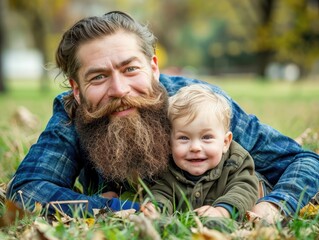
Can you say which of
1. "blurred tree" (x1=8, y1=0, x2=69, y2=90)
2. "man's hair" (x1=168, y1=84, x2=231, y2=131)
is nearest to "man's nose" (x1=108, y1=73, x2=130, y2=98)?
"man's hair" (x1=168, y1=84, x2=231, y2=131)

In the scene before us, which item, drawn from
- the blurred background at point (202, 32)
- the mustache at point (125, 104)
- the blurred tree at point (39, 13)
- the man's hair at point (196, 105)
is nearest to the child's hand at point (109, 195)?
the mustache at point (125, 104)

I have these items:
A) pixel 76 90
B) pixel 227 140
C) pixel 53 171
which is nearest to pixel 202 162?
pixel 227 140

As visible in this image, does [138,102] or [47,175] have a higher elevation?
[138,102]

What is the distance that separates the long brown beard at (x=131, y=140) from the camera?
3570 mm

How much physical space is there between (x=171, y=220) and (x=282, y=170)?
1.40 meters

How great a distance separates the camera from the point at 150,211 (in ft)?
10.2

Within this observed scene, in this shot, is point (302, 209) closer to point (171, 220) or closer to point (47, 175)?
point (171, 220)

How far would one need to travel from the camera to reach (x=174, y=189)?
11.1 feet

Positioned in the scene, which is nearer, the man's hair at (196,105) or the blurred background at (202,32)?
the man's hair at (196,105)

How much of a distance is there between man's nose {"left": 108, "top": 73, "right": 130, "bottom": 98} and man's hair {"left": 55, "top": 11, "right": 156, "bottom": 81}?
338 millimetres

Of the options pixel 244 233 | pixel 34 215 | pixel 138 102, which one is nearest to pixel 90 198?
pixel 34 215

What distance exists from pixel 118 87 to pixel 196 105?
54 cm

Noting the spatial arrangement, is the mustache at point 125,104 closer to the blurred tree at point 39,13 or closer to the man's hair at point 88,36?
the man's hair at point 88,36

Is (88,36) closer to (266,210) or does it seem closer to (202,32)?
(266,210)
